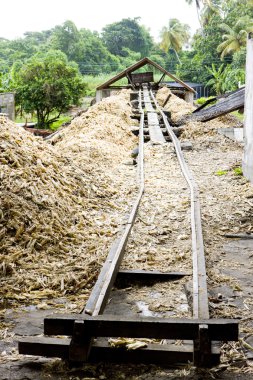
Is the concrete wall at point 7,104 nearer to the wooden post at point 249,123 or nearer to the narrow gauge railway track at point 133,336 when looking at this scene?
the wooden post at point 249,123

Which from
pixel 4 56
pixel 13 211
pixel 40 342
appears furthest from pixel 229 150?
pixel 4 56

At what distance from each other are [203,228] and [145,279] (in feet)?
5.29

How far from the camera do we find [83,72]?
185 feet

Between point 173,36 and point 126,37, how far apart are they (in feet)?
26.2

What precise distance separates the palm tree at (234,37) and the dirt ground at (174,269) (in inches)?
1541

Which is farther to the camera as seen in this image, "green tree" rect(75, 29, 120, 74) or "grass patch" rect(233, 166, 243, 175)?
"green tree" rect(75, 29, 120, 74)

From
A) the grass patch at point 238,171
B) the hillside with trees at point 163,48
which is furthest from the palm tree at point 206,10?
the grass patch at point 238,171

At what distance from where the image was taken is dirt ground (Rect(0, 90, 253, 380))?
3.00 m

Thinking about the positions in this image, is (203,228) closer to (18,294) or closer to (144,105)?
(18,294)

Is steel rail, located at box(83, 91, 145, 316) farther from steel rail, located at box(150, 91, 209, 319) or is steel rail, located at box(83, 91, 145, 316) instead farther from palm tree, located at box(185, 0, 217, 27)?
palm tree, located at box(185, 0, 217, 27)

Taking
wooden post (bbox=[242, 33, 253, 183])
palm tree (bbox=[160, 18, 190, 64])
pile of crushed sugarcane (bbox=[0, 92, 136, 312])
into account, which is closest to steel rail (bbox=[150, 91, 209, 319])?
pile of crushed sugarcane (bbox=[0, 92, 136, 312])

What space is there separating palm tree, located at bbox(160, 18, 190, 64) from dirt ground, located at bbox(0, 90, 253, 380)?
56758mm

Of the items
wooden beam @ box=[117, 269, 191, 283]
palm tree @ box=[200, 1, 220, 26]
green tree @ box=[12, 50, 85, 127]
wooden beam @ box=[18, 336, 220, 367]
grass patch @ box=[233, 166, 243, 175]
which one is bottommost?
wooden beam @ box=[18, 336, 220, 367]

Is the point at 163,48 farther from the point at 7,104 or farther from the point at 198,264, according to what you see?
the point at 198,264
